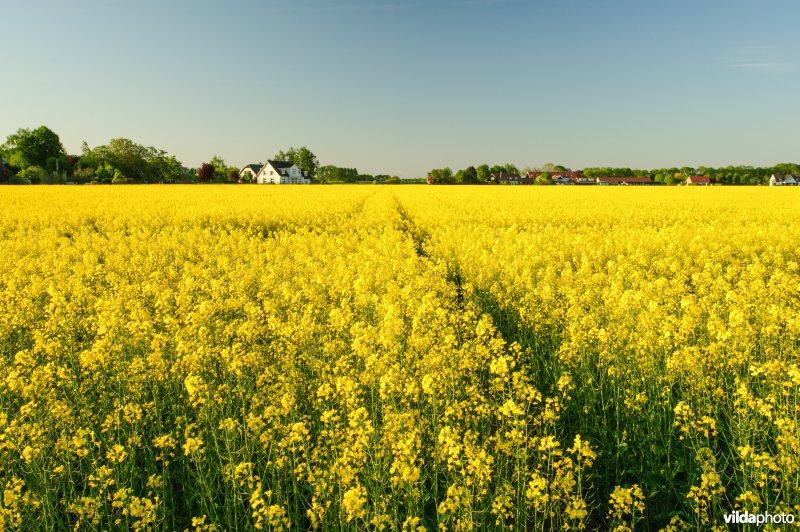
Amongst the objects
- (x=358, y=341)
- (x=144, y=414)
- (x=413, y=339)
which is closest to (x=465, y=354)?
(x=413, y=339)

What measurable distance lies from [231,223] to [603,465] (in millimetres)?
19324

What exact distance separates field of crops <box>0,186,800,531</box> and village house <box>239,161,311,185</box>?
114 m

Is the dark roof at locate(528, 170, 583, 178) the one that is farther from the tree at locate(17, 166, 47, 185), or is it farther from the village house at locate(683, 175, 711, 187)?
the tree at locate(17, 166, 47, 185)

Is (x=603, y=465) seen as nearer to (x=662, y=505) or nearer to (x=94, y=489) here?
(x=662, y=505)

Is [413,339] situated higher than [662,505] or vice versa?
[413,339]

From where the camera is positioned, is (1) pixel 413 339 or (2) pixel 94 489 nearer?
(2) pixel 94 489

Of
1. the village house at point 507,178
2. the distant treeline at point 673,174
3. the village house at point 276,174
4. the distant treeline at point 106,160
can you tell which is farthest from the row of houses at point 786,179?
the village house at point 276,174

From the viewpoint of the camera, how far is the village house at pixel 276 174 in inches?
4759

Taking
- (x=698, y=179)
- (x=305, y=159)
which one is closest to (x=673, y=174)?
(x=698, y=179)

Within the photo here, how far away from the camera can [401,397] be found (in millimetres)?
4500

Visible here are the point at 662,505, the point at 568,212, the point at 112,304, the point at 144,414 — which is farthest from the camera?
the point at 568,212

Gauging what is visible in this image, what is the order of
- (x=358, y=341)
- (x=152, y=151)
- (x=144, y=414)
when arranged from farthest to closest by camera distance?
(x=152, y=151)
(x=144, y=414)
(x=358, y=341)

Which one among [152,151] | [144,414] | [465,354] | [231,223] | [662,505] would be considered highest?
[152,151]

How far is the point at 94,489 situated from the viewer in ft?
12.9
